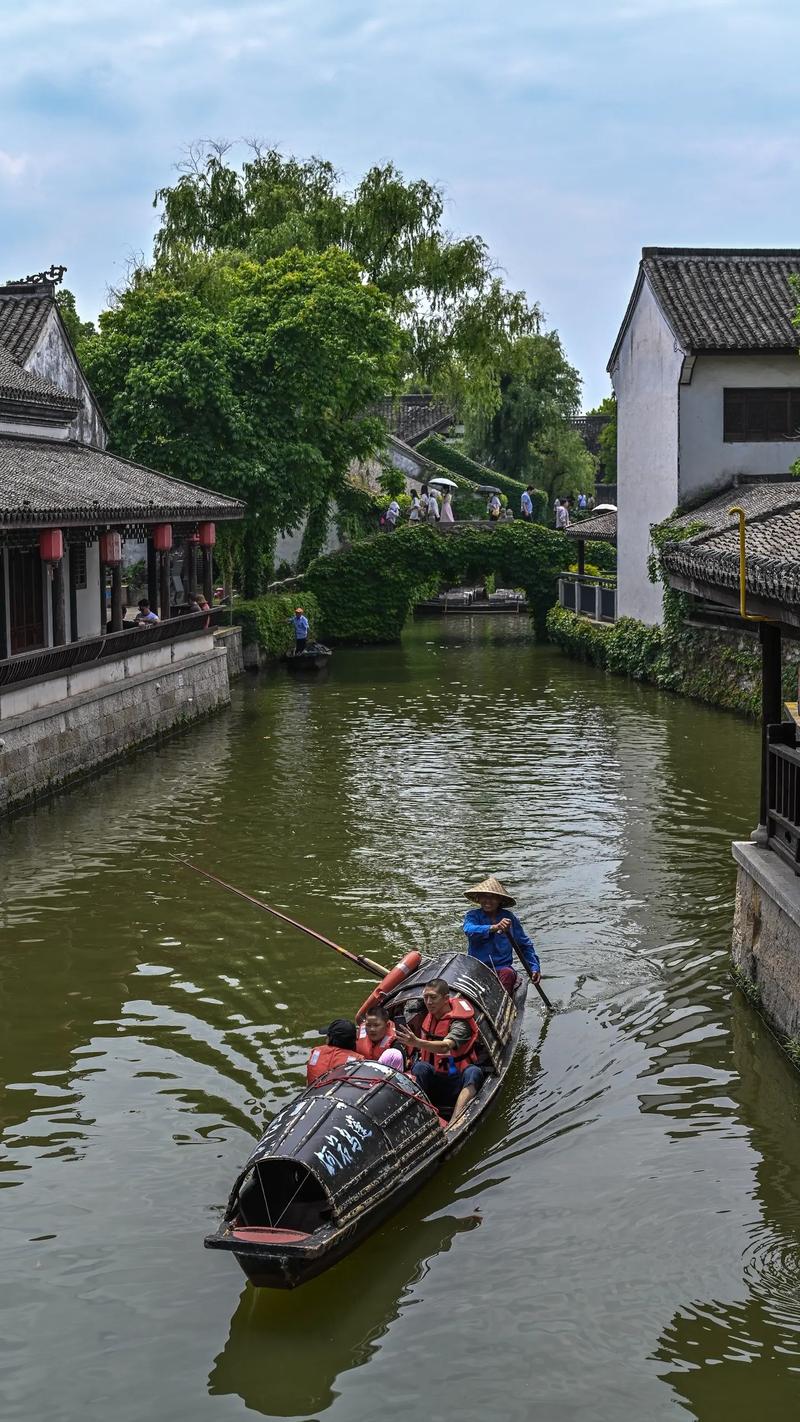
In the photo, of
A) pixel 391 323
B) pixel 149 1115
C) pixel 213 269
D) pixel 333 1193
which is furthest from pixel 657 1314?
pixel 213 269

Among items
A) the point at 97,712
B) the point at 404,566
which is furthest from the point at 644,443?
the point at 97,712

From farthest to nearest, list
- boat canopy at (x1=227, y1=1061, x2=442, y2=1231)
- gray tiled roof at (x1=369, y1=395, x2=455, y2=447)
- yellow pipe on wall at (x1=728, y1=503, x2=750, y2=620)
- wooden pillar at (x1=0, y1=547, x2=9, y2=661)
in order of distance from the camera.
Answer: gray tiled roof at (x1=369, y1=395, x2=455, y2=447), wooden pillar at (x1=0, y1=547, x2=9, y2=661), yellow pipe on wall at (x1=728, y1=503, x2=750, y2=620), boat canopy at (x1=227, y1=1061, x2=442, y2=1231)

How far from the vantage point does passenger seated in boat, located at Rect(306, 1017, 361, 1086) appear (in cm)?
1025

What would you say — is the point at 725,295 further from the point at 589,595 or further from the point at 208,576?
the point at 208,576

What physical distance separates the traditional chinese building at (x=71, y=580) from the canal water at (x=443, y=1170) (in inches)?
56.6

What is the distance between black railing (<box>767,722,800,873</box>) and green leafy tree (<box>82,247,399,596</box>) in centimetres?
2751

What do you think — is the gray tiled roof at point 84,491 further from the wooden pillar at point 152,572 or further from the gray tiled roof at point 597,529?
the gray tiled roof at point 597,529

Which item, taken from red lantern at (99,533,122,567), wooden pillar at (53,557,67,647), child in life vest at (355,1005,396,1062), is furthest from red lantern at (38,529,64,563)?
child in life vest at (355,1005,396,1062)

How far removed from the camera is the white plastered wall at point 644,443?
34.7m

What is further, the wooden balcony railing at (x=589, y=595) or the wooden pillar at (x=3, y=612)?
the wooden balcony railing at (x=589, y=595)

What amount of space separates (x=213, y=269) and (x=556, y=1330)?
40165 mm

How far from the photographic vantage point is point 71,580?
1185 inches

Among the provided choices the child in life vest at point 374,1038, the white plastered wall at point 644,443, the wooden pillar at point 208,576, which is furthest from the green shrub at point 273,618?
the child in life vest at point 374,1038

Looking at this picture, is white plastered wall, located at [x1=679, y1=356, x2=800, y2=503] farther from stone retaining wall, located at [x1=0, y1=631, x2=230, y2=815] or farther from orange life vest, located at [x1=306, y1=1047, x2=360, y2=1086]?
orange life vest, located at [x1=306, y1=1047, x2=360, y2=1086]
